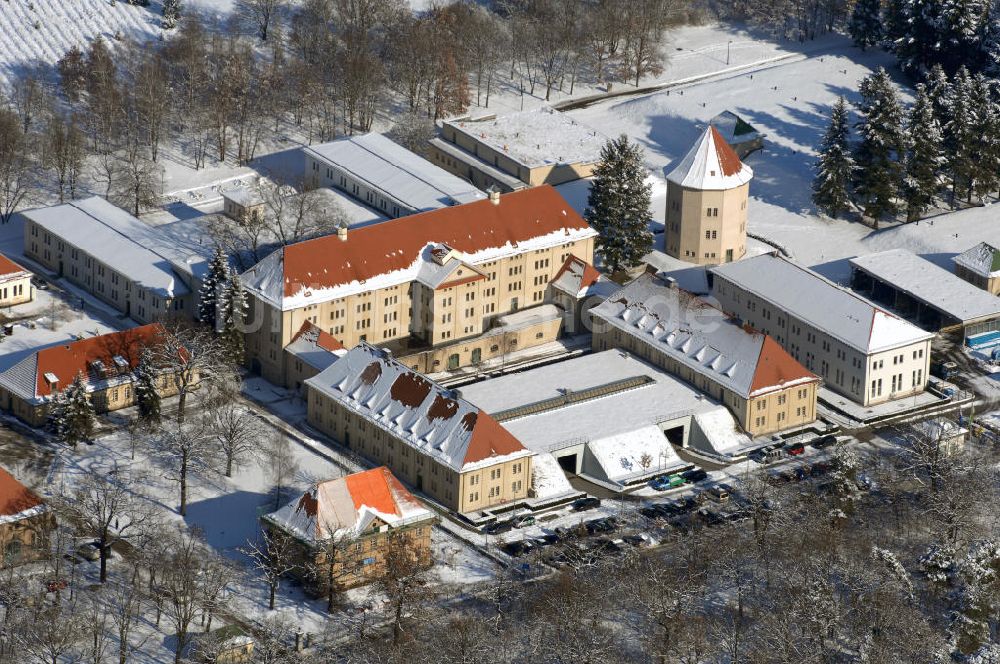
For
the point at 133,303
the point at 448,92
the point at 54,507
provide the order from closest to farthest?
1. the point at 54,507
2. the point at 133,303
3. the point at 448,92

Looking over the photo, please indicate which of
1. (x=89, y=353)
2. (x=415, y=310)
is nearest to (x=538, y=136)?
(x=415, y=310)

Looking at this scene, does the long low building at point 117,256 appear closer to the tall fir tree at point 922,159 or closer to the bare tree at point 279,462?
the bare tree at point 279,462

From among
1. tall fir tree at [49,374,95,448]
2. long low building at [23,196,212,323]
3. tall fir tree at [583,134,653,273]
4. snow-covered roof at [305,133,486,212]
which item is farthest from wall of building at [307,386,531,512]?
tall fir tree at [583,134,653,273]

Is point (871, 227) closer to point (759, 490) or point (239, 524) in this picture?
point (759, 490)

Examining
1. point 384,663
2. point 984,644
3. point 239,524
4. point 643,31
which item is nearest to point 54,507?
point 239,524

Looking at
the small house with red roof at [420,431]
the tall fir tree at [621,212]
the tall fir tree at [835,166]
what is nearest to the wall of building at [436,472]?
the small house with red roof at [420,431]

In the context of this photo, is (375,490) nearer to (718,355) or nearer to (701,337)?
(718,355)
